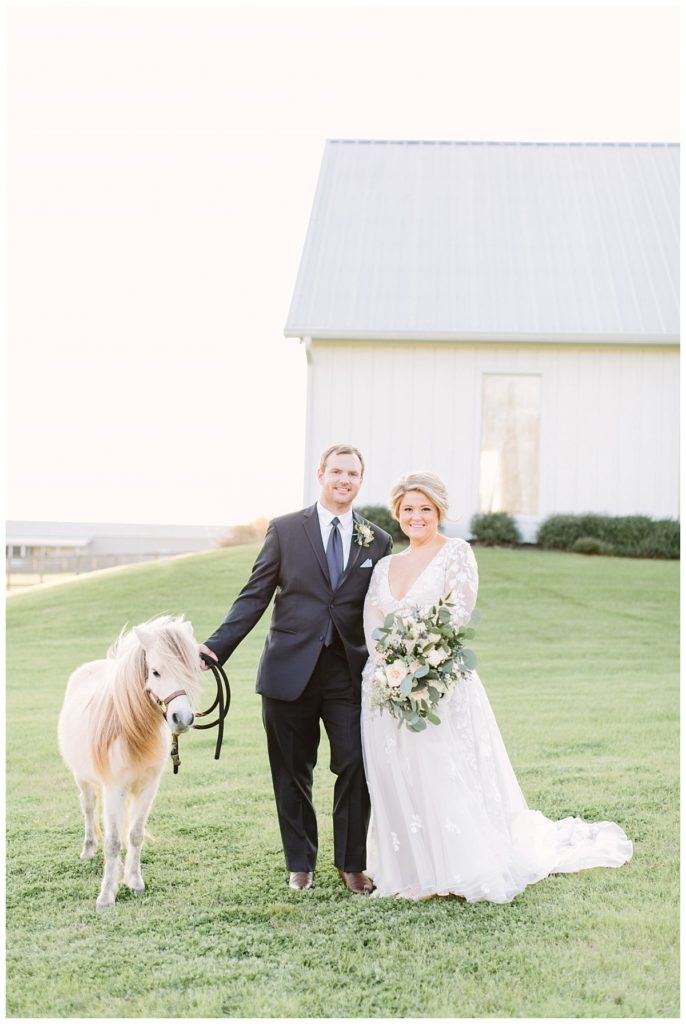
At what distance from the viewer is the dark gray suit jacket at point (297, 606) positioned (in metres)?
5.46

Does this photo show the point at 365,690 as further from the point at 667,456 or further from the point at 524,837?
the point at 667,456

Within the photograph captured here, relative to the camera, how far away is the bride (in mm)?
5238

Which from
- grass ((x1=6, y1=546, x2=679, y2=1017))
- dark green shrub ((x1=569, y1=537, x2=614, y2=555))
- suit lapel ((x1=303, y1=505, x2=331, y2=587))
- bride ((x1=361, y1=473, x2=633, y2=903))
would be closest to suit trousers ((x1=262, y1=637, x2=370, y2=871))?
bride ((x1=361, y1=473, x2=633, y2=903))

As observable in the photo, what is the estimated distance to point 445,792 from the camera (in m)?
5.27

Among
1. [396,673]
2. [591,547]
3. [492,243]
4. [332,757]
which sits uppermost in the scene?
[492,243]

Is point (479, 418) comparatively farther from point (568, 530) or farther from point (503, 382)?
point (568, 530)

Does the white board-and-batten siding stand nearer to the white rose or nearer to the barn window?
the barn window

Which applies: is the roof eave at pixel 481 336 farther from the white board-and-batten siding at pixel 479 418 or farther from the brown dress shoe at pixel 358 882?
the brown dress shoe at pixel 358 882

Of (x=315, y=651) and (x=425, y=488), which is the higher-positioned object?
(x=425, y=488)

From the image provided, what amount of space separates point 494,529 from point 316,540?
462 inches

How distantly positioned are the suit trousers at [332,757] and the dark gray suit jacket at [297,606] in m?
0.11

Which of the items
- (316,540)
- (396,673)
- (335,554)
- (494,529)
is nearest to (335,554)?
(335,554)

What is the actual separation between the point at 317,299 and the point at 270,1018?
1470 centimetres

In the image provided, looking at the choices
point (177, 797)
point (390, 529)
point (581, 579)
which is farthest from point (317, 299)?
point (177, 797)
